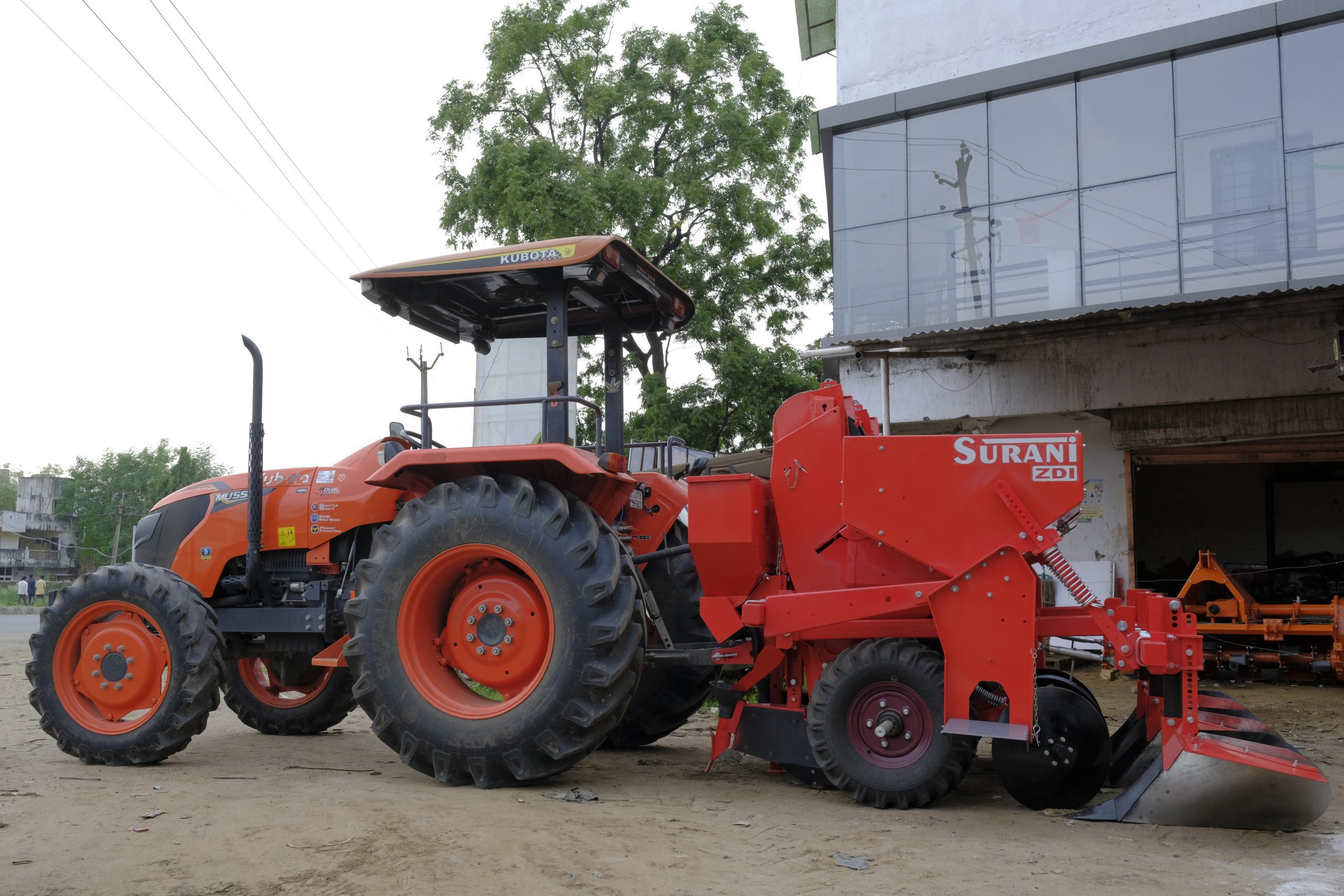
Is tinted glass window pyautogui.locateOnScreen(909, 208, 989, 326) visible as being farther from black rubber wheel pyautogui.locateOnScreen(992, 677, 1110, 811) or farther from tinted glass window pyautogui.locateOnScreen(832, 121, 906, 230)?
black rubber wheel pyautogui.locateOnScreen(992, 677, 1110, 811)

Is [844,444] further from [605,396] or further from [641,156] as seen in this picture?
[641,156]

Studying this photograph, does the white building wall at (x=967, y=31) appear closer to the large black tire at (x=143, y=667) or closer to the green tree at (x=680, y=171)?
the green tree at (x=680, y=171)

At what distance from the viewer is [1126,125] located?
10852mm

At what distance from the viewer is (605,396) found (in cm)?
618

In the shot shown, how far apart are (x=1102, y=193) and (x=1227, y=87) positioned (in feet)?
4.96

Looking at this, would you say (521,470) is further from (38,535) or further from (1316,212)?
(38,535)

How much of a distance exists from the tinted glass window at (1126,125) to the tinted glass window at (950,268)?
4.06ft

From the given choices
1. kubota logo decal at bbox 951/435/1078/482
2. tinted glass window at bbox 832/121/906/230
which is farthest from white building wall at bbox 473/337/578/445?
tinted glass window at bbox 832/121/906/230

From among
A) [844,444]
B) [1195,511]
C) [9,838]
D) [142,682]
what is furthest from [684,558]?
[1195,511]

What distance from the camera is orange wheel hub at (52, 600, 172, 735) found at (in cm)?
563

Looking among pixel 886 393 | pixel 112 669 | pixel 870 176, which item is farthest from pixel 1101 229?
pixel 112 669

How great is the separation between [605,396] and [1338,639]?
792cm

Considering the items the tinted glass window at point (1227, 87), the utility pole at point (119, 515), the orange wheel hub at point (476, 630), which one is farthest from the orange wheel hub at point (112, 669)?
the utility pole at point (119, 515)

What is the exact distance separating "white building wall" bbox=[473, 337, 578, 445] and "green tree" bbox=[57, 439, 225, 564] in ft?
134
